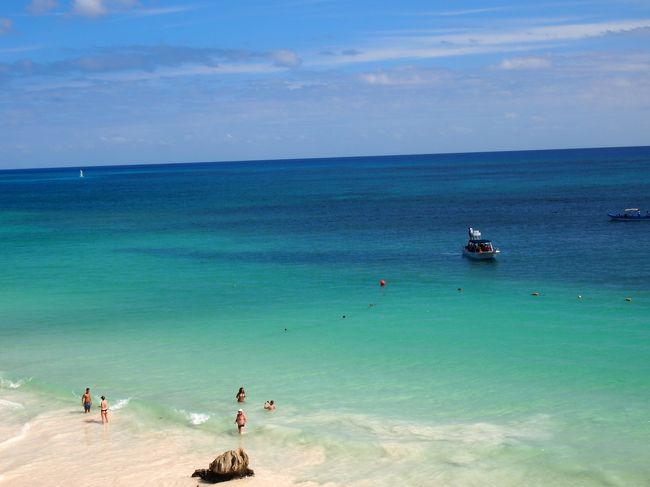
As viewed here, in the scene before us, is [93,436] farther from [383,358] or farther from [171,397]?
[383,358]

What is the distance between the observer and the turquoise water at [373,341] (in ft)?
90.8

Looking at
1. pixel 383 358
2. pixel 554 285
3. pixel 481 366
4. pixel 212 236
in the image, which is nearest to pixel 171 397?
pixel 383 358

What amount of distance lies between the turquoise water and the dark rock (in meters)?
2.18

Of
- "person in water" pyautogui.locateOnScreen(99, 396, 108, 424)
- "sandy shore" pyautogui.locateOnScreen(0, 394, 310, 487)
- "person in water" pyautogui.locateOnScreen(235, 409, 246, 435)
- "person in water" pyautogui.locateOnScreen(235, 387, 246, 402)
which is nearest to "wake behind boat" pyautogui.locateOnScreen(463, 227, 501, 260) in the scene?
"person in water" pyautogui.locateOnScreen(235, 387, 246, 402)

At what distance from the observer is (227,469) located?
24.3 metres

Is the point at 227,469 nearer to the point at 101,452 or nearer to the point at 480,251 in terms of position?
the point at 101,452

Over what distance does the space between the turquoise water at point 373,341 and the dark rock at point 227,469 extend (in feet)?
7.16

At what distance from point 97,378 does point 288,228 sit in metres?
55.3

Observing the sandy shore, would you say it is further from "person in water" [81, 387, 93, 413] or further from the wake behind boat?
the wake behind boat

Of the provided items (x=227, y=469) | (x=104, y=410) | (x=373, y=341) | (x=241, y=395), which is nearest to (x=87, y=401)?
(x=104, y=410)

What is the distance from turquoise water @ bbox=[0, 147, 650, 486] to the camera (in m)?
27.7


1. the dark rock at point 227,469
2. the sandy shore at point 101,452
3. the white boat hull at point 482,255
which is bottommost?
the sandy shore at point 101,452

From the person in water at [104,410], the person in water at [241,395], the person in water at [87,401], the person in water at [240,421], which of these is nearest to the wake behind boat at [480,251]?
the person in water at [241,395]

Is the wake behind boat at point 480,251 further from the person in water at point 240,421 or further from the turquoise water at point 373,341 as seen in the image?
the person in water at point 240,421
